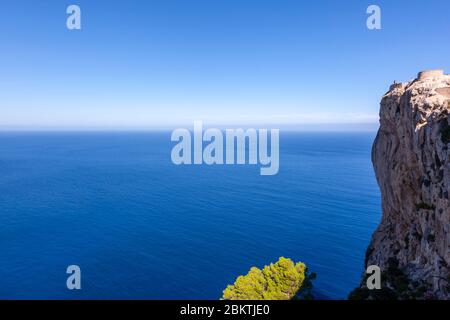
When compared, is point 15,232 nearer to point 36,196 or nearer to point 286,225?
point 36,196

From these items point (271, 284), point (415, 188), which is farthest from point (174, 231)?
point (415, 188)

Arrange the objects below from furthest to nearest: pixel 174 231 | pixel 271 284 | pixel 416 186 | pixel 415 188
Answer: pixel 174 231
pixel 271 284
pixel 415 188
pixel 416 186

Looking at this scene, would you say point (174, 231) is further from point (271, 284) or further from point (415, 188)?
point (415, 188)

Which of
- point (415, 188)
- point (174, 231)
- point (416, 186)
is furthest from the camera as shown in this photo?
point (174, 231)

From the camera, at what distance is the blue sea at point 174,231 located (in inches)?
2010

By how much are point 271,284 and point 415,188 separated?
1769 cm

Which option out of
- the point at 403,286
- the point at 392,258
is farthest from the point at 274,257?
the point at 403,286

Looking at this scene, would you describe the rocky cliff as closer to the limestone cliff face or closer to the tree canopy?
the limestone cliff face

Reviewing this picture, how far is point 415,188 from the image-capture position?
1106 inches

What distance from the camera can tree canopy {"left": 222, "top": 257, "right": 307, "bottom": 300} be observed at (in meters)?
32.2

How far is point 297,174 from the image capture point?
13338 cm

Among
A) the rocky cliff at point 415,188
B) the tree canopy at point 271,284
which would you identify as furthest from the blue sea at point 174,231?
the rocky cliff at point 415,188

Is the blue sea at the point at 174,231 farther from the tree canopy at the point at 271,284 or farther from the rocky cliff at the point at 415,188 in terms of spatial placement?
the rocky cliff at the point at 415,188
